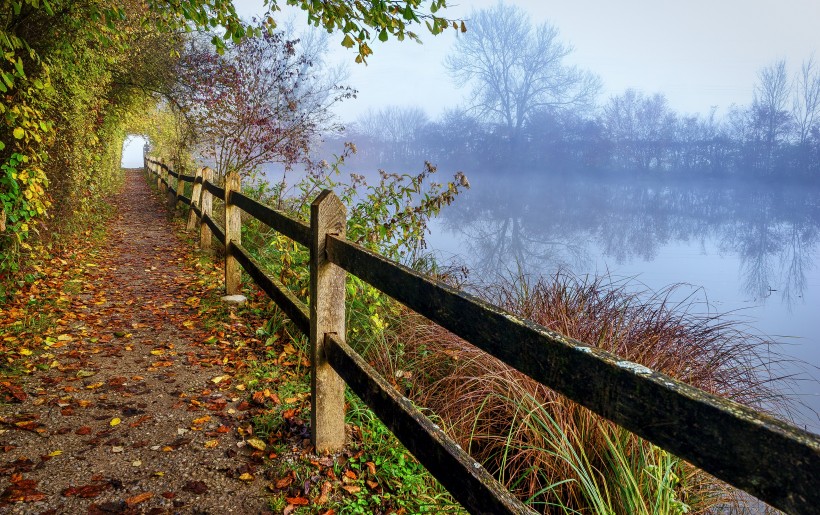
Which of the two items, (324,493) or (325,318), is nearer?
(324,493)

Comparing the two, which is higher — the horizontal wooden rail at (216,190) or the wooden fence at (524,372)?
the horizontal wooden rail at (216,190)

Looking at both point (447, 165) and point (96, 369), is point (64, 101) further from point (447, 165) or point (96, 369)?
point (447, 165)

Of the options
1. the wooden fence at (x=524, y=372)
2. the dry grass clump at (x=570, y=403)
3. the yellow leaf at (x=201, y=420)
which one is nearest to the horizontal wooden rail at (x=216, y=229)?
the dry grass clump at (x=570, y=403)

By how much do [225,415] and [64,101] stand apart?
6616 mm

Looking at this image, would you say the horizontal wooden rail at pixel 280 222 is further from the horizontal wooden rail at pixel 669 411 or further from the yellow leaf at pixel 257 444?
the horizontal wooden rail at pixel 669 411

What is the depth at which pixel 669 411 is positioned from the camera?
1.10 metres

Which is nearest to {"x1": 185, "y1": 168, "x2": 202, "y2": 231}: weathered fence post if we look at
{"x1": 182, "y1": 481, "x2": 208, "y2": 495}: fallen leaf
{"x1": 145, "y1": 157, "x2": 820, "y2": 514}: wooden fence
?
{"x1": 145, "y1": 157, "x2": 820, "y2": 514}: wooden fence

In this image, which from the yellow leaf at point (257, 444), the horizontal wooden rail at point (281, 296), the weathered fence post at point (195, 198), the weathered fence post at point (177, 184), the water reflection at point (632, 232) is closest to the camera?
the yellow leaf at point (257, 444)

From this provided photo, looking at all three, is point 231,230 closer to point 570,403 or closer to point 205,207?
point 205,207

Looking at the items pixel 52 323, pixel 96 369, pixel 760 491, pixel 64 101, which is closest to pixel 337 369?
pixel 760 491

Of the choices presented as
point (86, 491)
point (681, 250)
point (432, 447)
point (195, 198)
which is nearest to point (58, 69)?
point (195, 198)

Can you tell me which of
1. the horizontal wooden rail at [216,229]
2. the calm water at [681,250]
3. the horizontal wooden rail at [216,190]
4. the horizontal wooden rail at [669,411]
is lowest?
the calm water at [681,250]

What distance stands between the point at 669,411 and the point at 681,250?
22825 mm

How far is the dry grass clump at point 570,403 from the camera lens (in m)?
3.20
